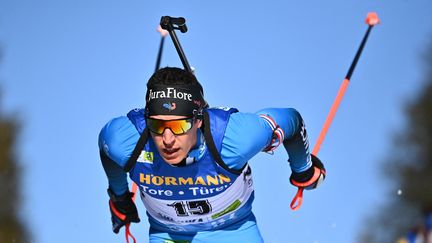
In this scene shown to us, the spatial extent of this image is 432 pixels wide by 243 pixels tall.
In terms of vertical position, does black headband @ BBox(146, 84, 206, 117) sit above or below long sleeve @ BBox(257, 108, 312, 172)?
above

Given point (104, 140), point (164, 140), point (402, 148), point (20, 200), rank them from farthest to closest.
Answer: point (402, 148), point (20, 200), point (104, 140), point (164, 140)

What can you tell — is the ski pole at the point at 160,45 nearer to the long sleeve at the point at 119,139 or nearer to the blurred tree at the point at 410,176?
the long sleeve at the point at 119,139

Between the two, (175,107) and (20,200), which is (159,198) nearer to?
(175,107)

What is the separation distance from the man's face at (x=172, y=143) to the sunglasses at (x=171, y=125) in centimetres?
2

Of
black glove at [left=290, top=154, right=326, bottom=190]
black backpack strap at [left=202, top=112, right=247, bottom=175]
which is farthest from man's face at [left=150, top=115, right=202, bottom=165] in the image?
black glove at [left=290, top=154, right=326, bottom=190]

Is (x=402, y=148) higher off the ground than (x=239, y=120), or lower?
lower

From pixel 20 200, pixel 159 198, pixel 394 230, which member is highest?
pixel 159 198

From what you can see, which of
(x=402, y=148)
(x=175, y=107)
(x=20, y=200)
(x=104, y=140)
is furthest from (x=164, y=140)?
(x=402, y=148)

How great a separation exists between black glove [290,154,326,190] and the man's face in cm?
122

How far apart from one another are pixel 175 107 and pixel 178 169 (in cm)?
43

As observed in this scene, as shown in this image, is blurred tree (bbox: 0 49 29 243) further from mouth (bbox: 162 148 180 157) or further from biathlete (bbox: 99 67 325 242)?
mouth (bbox: 162 148 180 157)

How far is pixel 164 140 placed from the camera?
17.5 ft

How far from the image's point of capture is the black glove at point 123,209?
6.44 m

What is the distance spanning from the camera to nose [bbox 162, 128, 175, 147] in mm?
5320
